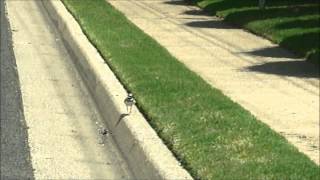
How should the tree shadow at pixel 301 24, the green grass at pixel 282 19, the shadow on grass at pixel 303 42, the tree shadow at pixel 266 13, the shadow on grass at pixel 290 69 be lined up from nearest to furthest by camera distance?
the shadow on grass at pixel 290 69 < the shadow on grass at pixel 303 42 < the green grass at pixel 282 19 < the tree shadow at pixel 301 24 < the tree shadow at pixel 266 13

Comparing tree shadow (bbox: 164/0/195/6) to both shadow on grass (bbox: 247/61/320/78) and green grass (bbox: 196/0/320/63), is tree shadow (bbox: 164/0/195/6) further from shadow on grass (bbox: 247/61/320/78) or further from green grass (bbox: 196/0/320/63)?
shadow on grass (bbox: 247/61/320/78)

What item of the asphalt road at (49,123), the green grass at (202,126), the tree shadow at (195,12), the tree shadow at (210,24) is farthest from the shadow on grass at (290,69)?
the tree shadow at (195,12)

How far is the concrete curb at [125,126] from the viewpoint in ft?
23.9

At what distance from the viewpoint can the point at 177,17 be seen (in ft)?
93.2

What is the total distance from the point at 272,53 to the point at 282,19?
6187mm

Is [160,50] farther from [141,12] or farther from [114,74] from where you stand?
[141,12]

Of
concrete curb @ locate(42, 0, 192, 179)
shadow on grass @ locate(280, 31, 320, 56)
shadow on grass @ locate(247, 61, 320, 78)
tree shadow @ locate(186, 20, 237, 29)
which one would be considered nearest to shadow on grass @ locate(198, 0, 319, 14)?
tree shadow @ locate(186, 20, 237, 29)

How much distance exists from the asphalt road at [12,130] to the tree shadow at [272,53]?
21.8 ft

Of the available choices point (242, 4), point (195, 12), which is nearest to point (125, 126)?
point (195, 12)

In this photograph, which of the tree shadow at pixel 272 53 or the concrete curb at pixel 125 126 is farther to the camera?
the tree shadow at pixel 272 53

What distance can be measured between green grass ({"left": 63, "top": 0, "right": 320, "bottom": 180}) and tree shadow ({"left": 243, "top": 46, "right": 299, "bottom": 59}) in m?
3.62

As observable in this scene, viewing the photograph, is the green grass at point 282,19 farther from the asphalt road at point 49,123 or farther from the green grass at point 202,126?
the asphalt road at point 49,123

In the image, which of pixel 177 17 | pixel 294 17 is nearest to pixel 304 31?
pixel 294 17

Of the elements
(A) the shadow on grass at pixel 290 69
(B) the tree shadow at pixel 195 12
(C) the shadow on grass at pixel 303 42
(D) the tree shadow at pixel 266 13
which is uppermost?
(A) the shadow on grass at pixel 290 69
